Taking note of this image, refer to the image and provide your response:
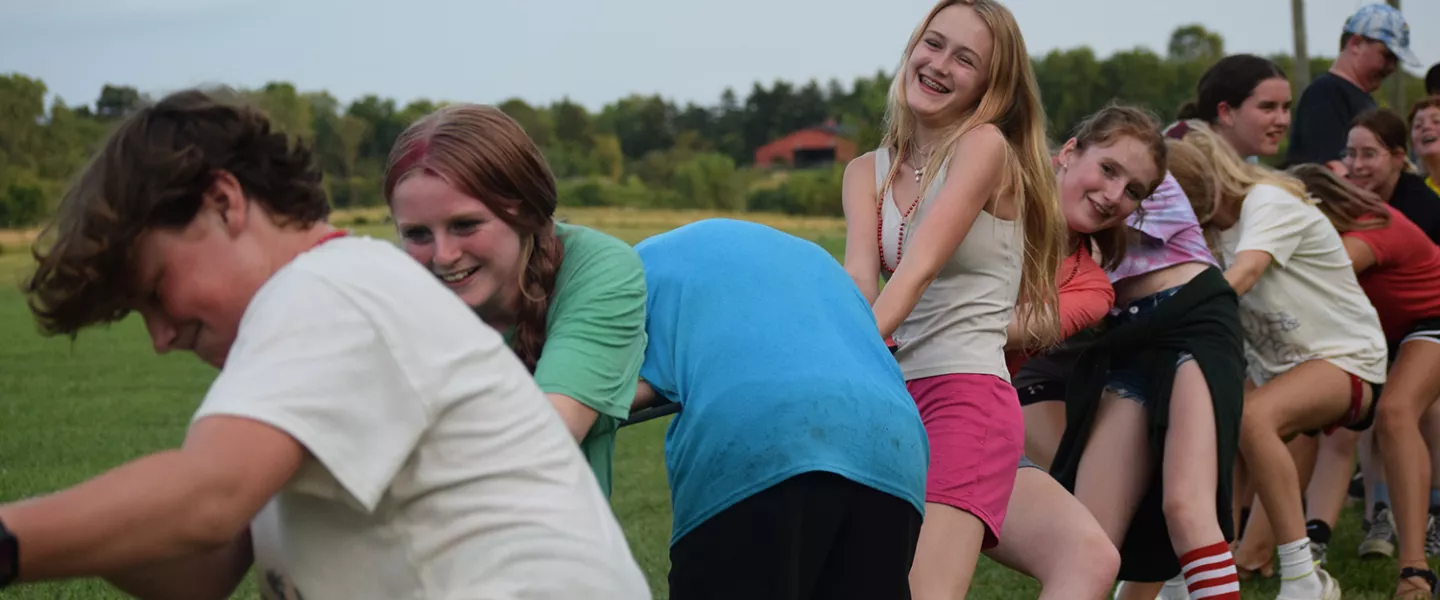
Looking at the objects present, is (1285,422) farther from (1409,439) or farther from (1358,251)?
(1358,251)

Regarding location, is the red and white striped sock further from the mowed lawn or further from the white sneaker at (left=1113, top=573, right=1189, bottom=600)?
the mowed lawn

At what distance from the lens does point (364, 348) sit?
68.1 inches

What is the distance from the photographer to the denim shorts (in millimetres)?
5082

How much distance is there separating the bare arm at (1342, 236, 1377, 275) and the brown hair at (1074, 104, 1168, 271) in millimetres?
2043

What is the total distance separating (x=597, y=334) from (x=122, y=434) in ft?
29.3

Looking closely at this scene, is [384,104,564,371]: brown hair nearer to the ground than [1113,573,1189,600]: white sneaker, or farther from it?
farther from it

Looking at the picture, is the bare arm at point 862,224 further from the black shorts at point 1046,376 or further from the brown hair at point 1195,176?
the brown hair at point 1195,176

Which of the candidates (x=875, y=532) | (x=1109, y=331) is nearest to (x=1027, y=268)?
(x=1109, y=331)

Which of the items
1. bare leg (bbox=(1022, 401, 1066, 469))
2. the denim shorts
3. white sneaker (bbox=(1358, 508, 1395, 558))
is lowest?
white sneaker (bbox=(1358, 508, 1395, 558))

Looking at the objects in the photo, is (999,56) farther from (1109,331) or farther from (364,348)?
(364,348)

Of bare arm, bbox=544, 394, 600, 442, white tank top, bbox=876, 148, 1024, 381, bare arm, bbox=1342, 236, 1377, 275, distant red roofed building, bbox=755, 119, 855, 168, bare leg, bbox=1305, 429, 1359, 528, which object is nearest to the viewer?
bare arm, bbox=544, 394, 600, 442

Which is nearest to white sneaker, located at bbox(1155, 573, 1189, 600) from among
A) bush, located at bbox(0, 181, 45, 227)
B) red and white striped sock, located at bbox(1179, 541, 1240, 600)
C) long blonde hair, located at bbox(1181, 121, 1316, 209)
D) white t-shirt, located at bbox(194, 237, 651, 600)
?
red and white striped sock, located at bbox(1179, 541, 1240, 600)

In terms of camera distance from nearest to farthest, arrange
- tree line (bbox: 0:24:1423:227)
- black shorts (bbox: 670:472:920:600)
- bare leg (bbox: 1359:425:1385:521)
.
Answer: black shorts (bbox: 670:472:920:600) → bare leg (bbox: 1359:425:1385:521) → tree line (bbox: 0:24:1423:227)

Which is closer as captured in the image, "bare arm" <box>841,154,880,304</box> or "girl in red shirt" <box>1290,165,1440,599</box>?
"bare arm" <box>841,154,880,304</box>
